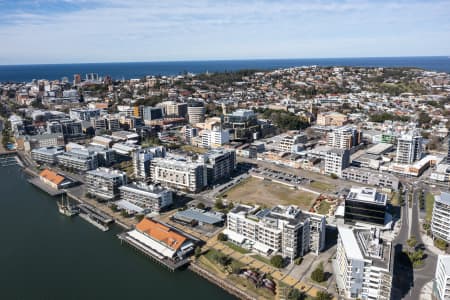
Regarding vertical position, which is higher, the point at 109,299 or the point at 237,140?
the point at 237,140

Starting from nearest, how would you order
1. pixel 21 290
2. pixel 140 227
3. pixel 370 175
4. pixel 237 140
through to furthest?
pixel 21 290
pixel 140 227
pixel 370 175
pixel 237 140

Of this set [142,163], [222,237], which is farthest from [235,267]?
[142,163]

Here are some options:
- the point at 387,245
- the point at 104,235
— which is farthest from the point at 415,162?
the point at 104,235

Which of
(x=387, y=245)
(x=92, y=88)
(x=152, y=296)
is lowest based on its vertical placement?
(x=152, y=296)

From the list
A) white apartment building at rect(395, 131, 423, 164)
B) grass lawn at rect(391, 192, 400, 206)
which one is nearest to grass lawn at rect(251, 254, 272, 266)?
grass lawn at rect(391, 192, 400, 206)

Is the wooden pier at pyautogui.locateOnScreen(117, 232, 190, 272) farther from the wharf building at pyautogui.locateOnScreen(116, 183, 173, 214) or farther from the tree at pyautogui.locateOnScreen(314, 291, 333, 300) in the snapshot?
the tree at pyautogui.locateOnScreen(314, 291, 333, 300)

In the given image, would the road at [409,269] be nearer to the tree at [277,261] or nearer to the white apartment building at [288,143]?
the tree at [277,261]

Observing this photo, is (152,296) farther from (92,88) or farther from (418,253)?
(92,88)

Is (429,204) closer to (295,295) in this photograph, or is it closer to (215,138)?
(295,295)
